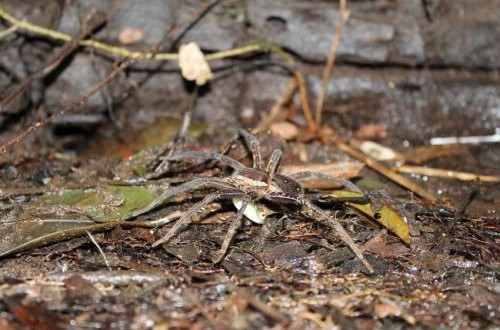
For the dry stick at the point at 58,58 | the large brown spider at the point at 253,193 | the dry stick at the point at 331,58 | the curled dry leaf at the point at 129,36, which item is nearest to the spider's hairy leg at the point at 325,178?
the large brown spider at the point at 253,193

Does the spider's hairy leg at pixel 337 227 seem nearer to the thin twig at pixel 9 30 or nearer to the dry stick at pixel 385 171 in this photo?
the dry stick at pixel 385 171

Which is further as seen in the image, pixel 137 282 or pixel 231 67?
pixel 231 67

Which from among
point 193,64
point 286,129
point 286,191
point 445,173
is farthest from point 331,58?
point 286,191

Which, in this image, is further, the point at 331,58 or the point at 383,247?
the point at 331,58

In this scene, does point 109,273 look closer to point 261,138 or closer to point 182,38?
point 261,138

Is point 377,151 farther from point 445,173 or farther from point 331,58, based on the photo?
point 331,58

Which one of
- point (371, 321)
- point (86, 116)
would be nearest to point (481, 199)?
point (371, 321)
